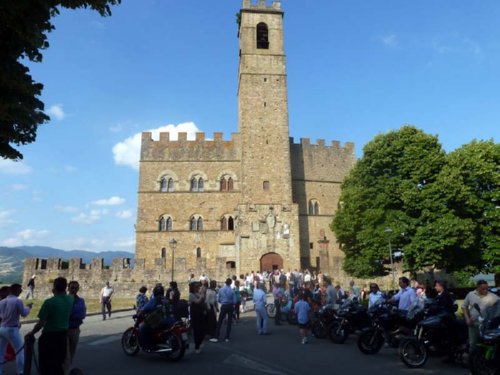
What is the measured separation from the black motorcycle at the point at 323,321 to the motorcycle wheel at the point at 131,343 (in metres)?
5.30

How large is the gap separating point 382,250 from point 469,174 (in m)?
6.70

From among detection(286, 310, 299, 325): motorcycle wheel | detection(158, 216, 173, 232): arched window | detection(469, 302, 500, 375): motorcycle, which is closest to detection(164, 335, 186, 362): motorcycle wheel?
detection(469, 302, 500, 375): motorcycle

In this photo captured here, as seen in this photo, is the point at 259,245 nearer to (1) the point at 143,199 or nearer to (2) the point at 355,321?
(1) the point at 143,199

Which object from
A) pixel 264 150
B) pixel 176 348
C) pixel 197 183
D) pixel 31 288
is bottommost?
pixel 176 348

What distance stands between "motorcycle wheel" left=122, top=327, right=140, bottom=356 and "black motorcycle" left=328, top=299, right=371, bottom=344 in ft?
16.8

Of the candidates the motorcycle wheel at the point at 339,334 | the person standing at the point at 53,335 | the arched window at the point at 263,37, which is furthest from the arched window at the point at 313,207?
the person standing at the point at 53,335

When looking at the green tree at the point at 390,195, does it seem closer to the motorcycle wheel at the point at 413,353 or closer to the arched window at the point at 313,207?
the arched window at the point at 313,207

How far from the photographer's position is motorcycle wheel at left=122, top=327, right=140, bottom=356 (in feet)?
29.3

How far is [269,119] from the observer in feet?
112

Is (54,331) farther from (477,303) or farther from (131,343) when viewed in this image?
(477,303)

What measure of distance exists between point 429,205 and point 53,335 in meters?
21.1

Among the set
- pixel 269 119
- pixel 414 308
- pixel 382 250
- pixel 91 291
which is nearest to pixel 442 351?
pixel 414 308

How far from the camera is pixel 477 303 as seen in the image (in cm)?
731

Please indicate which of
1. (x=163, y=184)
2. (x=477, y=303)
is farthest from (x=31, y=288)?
(x=477, y=303)
